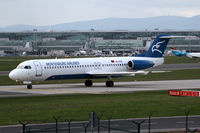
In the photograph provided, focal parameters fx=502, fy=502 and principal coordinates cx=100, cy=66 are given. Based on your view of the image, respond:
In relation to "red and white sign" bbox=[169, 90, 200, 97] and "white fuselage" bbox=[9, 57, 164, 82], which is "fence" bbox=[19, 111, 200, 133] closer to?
"red and white sign" bbox=[169, 90, 200, 97]

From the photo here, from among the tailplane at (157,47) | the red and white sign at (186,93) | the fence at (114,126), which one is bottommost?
the red and white sign at (186,93)

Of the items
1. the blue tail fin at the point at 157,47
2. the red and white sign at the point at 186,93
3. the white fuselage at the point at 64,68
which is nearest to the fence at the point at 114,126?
the red and white sign at the point at 186,93

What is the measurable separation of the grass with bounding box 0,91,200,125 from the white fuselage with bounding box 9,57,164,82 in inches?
361

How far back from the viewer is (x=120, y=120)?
3300 cm

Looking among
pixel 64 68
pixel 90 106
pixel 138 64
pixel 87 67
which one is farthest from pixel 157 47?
pixel 90 106

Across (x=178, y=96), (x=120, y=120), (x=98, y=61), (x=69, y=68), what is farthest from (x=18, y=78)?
(x=120, y=120)

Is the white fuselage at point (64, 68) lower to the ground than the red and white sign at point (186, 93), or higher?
higher

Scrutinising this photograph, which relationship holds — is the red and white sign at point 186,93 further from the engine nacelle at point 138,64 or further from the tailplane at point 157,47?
the tailplane at point 157,47

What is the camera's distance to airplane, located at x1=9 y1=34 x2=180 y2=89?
5569 centimetres

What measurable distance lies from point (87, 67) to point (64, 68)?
11.0 feet

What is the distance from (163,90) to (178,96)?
7023mm

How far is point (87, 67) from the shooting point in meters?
59.5

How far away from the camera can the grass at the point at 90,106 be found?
34.7 metres

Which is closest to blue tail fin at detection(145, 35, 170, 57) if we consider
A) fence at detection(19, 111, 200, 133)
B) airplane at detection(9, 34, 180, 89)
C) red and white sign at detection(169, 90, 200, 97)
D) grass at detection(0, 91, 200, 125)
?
airplane at detection(9, 34, 180, 89)
